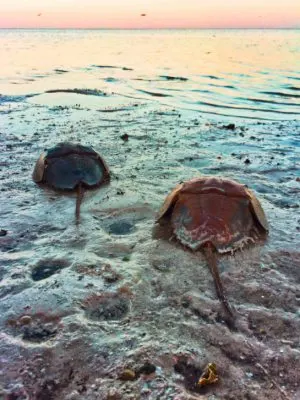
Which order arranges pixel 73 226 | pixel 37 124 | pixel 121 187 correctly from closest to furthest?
pixel 73 226 < pixel 121 187 < pixel 37 124

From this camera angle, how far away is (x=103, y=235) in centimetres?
418

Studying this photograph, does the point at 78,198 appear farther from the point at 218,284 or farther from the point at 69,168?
the point at 218,284

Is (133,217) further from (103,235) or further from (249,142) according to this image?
(249,142)

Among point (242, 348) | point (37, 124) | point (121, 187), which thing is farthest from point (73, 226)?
point (37, 124)

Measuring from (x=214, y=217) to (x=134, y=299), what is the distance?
100 cm

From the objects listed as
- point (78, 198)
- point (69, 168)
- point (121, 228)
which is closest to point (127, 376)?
point (121, 228)

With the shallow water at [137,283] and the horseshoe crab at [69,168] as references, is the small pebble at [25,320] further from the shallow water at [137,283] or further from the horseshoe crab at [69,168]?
the horseshoe crab at [69,168]

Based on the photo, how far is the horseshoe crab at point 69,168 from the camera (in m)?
5.12

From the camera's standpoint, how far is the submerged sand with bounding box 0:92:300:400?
97.3 inches

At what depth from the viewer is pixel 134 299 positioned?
3172 mm

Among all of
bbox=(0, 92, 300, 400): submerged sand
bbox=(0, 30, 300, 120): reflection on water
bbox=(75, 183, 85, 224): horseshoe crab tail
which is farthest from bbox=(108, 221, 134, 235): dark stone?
bbox=(0, 30, 300, 120): reflection on water

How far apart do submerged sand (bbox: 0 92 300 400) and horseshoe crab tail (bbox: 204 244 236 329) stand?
0.20ft

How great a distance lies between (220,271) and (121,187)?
2267 millimetres

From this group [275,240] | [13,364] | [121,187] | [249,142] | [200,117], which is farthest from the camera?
[200,117]
